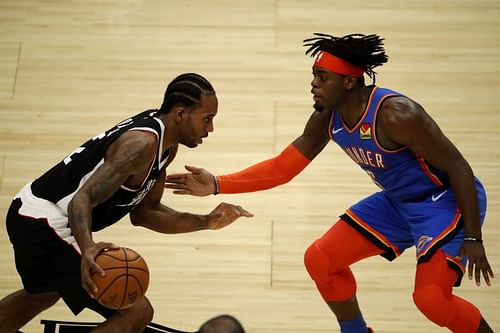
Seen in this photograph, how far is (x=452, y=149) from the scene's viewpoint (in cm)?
354

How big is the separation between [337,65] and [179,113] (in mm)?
732

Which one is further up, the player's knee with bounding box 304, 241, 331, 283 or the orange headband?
the orange headband

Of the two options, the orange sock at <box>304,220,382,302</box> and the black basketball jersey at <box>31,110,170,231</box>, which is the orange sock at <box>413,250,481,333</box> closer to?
the orange sock at <box>304,220,382,302</box>

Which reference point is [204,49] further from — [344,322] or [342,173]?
[344,322]

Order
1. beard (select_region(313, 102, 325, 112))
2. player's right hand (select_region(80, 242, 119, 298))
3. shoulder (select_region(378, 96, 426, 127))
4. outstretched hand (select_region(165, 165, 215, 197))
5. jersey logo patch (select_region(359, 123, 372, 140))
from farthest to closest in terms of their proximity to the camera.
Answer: outstretched hand (select_region(165, 165, 215, 197))
beard (select_region(313, 102, 325, 112))
jersey logo patch (select_region(359, 123, 372, 140))
shoulder (select_region(378, 96, 426, 127))
player's right hand (select_region(80, 242, 119, 298))

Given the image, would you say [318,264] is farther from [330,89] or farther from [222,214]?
[330,89]

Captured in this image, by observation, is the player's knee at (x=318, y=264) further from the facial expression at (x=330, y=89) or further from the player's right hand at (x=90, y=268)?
the player's right hand at (x=90, y=268)

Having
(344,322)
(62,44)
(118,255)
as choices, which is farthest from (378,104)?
(62,44)

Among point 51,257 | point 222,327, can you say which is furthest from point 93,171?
point 222,327

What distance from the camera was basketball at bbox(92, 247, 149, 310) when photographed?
315 centimetres

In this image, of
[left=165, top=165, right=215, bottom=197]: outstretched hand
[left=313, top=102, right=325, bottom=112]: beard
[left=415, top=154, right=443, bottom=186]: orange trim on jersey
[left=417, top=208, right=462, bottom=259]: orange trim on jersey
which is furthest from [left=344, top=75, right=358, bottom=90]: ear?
[left=165, top=165, right=215, bottom=197]: outstretched hand

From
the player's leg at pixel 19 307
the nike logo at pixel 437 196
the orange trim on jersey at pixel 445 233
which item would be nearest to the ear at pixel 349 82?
the nike logo at pixel 437 196

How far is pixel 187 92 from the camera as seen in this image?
3.55m

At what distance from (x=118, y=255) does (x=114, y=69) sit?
287 centimetres
